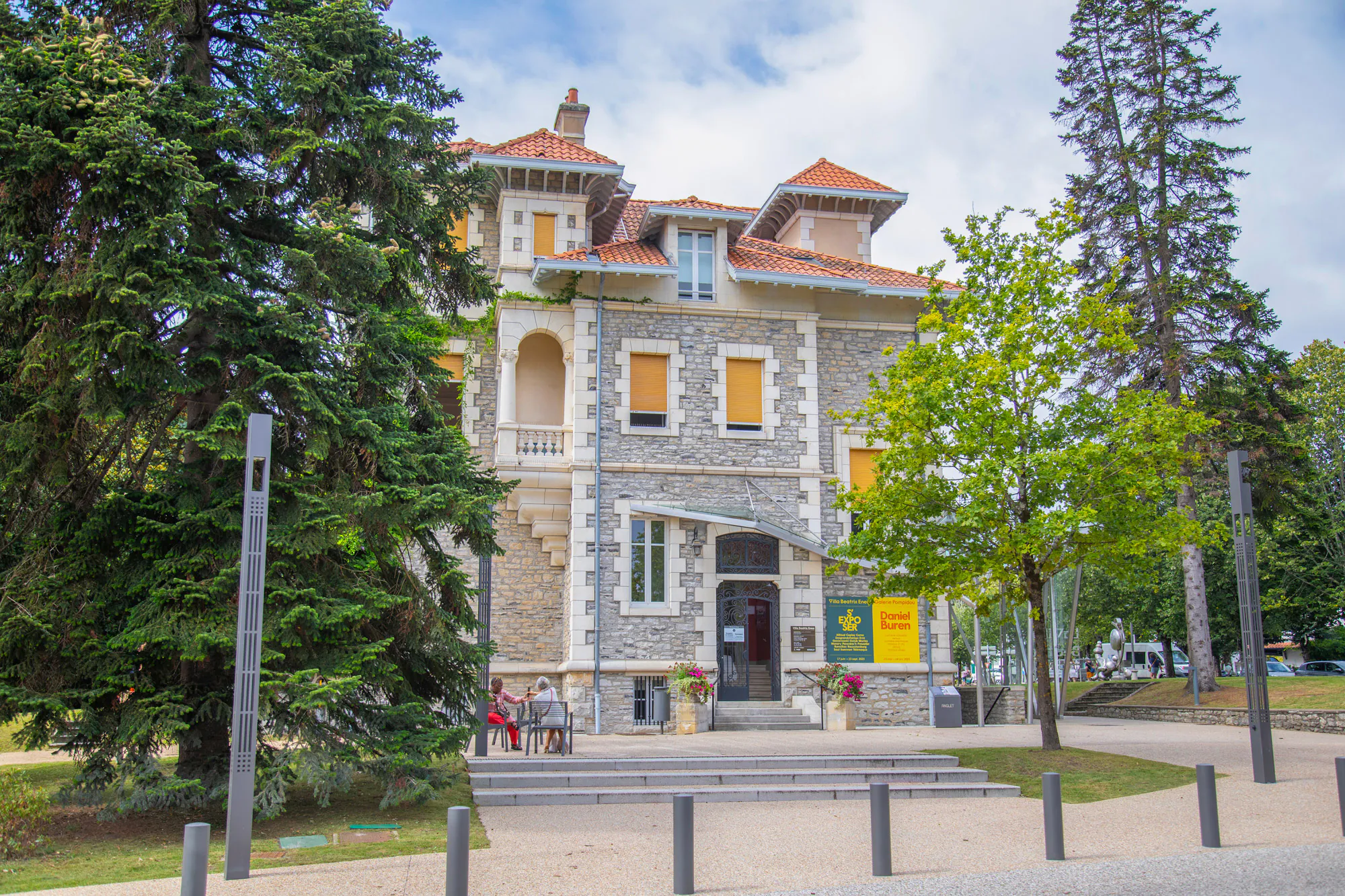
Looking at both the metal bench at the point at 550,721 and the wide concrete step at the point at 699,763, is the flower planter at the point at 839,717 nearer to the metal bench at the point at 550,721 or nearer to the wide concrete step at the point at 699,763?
the wide concrete step at the point at 699,763

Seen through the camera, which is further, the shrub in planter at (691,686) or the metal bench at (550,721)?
the shrub in planter at (691,686)

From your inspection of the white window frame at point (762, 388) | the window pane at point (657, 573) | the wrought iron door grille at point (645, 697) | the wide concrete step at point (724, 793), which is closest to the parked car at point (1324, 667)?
the white window frame at point (762, 388)

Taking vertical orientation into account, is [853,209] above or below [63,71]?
above

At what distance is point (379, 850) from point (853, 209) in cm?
2051

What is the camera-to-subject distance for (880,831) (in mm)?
8398

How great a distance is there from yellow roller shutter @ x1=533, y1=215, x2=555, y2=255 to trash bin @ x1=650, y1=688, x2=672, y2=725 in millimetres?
9614

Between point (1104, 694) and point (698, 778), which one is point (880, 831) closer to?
point (698, 778)

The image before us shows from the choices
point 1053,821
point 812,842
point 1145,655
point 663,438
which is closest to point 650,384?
point 663,438

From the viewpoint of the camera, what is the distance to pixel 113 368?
10.3m

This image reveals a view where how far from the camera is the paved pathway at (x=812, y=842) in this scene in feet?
26.7

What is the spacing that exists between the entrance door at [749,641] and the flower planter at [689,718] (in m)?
1.26

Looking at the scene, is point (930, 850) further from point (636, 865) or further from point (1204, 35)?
point (1204, 35)

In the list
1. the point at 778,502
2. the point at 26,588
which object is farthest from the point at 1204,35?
the point at 26,588

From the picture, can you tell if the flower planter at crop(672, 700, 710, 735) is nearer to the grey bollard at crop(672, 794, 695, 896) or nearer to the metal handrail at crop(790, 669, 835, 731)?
the metal handrail at crop(790, 669, 835, 731)
